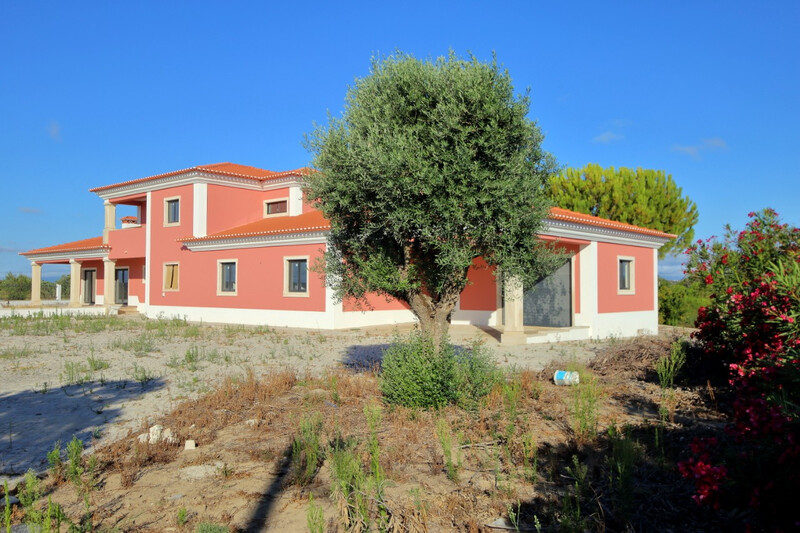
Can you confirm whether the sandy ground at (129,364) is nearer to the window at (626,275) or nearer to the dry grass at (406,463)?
the dry grass at (406,463)

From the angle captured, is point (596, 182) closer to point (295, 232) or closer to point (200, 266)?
point (295, 232)

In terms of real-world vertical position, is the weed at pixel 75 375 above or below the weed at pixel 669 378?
below

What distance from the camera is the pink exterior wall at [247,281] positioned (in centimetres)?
2066

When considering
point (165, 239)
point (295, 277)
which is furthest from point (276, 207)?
point (295, 277)

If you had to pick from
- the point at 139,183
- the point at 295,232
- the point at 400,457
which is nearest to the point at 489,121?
the point at 400,457

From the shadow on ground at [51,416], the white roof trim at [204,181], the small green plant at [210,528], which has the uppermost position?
the white roof trim at [204,181]

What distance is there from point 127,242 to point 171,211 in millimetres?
4070

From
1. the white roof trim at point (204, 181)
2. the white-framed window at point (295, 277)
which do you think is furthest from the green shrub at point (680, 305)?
the white roof trim at point (204, 181)

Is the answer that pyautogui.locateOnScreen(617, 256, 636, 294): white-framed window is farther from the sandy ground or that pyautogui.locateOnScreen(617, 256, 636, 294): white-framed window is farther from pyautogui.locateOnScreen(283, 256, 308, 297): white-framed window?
pyautogui.locateOnScreen(283, 256, 308, 297): white-framed window

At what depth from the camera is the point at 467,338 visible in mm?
17219

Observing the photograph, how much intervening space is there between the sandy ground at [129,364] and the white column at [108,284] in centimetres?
892

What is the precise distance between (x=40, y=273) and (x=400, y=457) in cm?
3624

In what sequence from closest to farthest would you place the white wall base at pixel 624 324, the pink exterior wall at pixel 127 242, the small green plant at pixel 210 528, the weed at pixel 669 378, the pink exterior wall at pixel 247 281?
the small green plant at pixel 210 528 < the weed at pixel 669 378 < the white wall base at pixel 624 324 < the pink exterior wall at pixel 247 281 < the pink exterior wall at pixel 127 242

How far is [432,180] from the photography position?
6.77 m
